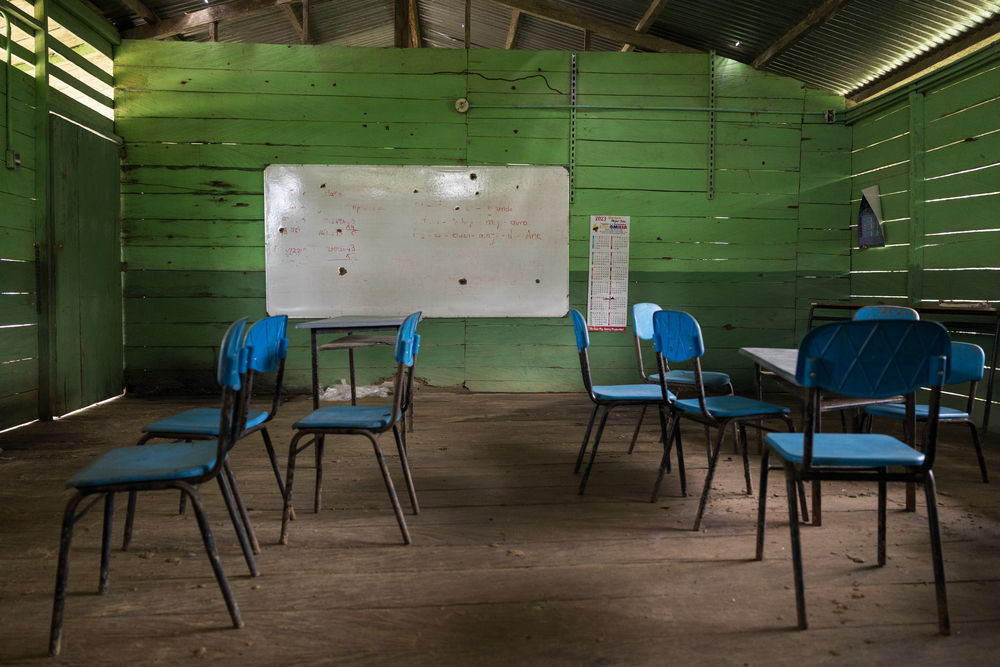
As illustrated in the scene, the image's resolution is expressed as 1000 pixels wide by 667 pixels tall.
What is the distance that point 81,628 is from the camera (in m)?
1.56

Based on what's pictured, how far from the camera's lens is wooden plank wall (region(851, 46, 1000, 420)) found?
406 cm

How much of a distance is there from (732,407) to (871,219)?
3.62 meters

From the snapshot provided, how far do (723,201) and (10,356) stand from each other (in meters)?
5.30

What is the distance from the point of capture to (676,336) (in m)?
2.35

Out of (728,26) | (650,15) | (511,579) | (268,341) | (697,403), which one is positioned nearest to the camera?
(511,579)

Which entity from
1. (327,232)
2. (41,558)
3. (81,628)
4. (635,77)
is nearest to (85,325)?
(327,232)

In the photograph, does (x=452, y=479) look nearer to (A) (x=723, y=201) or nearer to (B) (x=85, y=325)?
(B) (x=85, y=325)

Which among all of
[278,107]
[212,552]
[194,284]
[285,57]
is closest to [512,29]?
[285,57]

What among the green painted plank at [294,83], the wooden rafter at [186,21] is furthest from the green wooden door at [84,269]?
the wooden rafter at [186,21]

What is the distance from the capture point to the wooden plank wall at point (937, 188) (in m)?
4.06

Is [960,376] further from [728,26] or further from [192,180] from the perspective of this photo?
[192,180]

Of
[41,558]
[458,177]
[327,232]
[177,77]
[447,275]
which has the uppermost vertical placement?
[177,77]

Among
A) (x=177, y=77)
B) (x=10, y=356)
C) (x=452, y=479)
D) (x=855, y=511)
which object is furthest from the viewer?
(x=177, y=77)

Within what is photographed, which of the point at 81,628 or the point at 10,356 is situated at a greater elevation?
the point at 10,356
